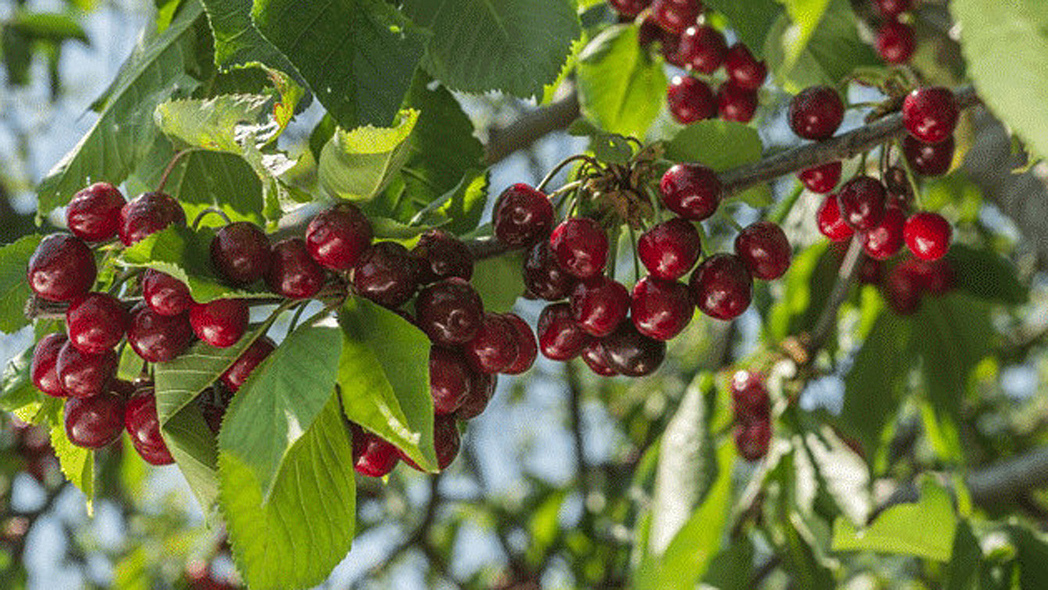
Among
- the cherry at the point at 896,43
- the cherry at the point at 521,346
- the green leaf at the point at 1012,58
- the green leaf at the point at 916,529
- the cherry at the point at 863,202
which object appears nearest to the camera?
the green leaf at the point at 1012,58

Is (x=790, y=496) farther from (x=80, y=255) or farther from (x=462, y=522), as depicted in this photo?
(x=462, y=522)

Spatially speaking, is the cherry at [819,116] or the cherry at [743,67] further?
the cherry at [743,67]

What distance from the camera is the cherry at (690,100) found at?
1.79 metres

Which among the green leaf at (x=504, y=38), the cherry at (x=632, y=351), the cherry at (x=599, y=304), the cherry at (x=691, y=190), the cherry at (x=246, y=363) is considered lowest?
the cherry at (x=632, y=351)

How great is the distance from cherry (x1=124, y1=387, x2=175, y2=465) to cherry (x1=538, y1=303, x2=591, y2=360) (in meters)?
0.43

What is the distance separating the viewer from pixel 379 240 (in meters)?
1.07

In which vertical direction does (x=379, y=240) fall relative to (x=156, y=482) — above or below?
above

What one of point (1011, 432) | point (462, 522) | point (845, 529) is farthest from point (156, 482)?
point (845, 529)

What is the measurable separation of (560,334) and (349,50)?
1.28 feet

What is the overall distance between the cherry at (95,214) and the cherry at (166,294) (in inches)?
6.2

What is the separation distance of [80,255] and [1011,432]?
3868 millimetres

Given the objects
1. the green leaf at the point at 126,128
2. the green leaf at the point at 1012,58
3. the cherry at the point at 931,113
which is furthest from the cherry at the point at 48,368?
the cherry at the point at 931,113

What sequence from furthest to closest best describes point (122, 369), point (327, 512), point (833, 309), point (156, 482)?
1. point (156, 482)
2. point (833, 309)
3. point (122, 369)
4. point (327, 512)

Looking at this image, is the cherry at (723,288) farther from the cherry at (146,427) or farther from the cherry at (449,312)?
the cherry at (146,427)
